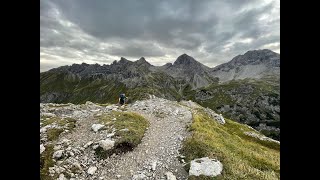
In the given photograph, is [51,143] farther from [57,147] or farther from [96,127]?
[96,127]

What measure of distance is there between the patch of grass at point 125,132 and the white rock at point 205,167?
21.2 feet

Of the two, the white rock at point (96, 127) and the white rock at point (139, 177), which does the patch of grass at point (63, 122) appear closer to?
the white rock at point (96, 127)

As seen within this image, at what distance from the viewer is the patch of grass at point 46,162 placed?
16633 millimetres

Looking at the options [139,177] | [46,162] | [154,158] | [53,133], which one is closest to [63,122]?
[53,133]

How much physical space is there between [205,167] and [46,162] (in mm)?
11093

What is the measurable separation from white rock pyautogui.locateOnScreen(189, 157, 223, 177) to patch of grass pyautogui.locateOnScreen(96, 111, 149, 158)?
6.46 meters

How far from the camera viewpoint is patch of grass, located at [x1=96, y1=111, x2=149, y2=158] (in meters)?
22.1

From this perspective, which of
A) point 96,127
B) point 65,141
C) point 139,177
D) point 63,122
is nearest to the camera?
point 139,177

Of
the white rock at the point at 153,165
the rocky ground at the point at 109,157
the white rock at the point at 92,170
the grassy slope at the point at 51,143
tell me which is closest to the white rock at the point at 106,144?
the rocky ground at the point at 109,157

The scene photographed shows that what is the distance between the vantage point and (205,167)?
18141mm

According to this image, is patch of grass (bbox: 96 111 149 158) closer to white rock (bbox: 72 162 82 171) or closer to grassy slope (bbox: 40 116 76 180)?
white rock (bbox: 72 162 82 171)
